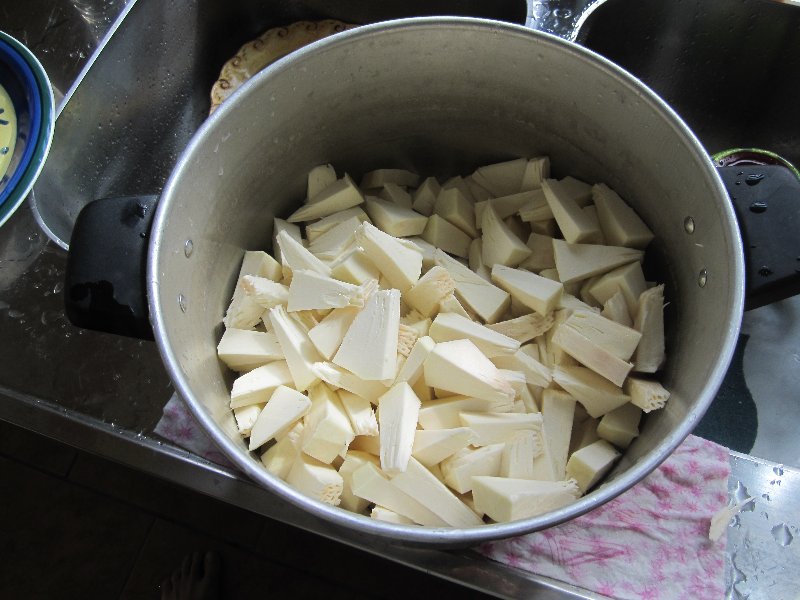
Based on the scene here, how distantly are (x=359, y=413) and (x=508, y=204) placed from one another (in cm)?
37

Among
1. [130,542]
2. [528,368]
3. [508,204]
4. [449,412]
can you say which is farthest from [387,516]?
[130,542]

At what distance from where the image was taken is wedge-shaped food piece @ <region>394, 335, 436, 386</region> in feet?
2.34

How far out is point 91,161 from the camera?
1.10m

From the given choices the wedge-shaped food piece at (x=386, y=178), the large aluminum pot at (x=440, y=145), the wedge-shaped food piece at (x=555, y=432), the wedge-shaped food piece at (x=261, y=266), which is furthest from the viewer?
the wedge-shaped food piece at (x=386, y=178)

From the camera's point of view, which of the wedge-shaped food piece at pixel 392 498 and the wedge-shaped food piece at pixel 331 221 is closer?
the wedge-shaped food piece at pixel 392 498

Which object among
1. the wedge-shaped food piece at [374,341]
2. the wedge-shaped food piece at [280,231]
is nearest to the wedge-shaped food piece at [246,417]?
the wedge-shaped food piece at [374,341]

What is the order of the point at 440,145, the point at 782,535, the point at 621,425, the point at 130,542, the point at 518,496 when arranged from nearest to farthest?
the point at 518,496 → the point at 621,425 → the point at 782,535 → the point at 440,145 → the point at 130,542

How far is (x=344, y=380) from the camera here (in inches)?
28.2

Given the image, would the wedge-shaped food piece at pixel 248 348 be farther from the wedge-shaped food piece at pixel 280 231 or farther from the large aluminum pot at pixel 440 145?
the wedge-shaped food piece at pixel 280 231

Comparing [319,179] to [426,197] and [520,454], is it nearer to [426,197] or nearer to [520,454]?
[426,197]

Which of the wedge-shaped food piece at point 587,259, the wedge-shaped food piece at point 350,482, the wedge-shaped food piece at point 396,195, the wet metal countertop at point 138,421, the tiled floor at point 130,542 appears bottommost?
the tiled floor at point 130,542

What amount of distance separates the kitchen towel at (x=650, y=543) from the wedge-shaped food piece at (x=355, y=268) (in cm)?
28

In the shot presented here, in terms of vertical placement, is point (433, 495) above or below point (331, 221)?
below

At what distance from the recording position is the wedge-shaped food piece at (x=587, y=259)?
2.61 ft
